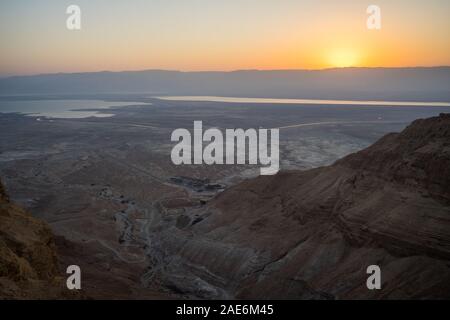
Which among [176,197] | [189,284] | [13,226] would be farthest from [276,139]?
[13,226]

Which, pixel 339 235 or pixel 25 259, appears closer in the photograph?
pixel 25 259

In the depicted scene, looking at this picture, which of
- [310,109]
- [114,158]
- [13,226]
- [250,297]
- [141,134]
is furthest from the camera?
[310,109]

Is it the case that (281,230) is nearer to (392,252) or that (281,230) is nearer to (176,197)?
(392,252)

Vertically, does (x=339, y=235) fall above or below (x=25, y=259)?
below

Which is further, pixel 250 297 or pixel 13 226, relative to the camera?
pixel 250 297

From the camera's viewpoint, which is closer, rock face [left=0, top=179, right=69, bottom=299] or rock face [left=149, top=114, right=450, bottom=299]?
rock face [left=0, top=179, right=69, bottom=299]
